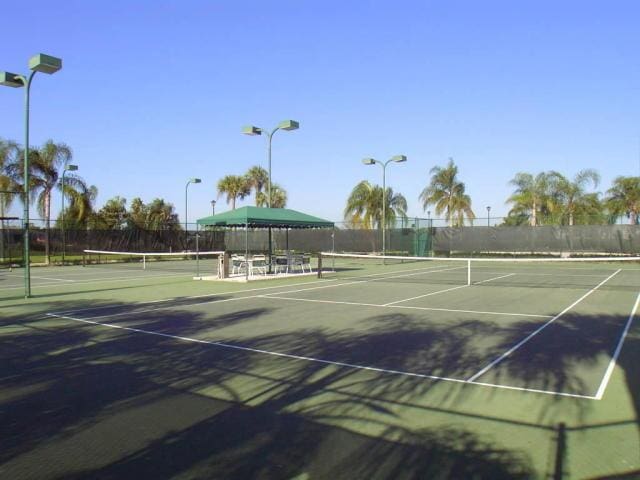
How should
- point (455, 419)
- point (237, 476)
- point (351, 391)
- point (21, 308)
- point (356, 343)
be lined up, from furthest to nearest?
1. point (21, 308)
2. point (356, 343)
3. point (351, 391)
4. point (455, 419)
5. point (237, 476)

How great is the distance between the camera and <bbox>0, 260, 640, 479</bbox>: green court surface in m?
4.21

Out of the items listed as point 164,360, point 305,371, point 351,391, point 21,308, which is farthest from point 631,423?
point 21,308

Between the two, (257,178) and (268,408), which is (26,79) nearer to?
(268,408)

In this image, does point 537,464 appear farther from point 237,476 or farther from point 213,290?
point 213,290

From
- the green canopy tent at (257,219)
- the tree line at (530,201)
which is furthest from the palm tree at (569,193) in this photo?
the green canopy tent at (257,219)

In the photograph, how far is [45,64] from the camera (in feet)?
44.8

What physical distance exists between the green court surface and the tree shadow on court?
2 cm

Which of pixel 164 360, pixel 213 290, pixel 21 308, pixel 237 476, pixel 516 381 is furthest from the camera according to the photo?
pixel 213 290

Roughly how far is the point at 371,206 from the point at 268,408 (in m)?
38.8

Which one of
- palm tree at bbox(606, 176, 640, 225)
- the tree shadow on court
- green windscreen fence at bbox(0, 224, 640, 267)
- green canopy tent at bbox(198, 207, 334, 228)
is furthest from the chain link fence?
the tree shadow on court

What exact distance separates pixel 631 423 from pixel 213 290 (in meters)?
13.5

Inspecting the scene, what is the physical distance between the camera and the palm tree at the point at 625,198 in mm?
42406

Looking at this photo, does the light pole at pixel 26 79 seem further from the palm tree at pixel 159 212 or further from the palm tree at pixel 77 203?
the palm tree at pixel 159 212

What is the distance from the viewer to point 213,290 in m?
17.0
